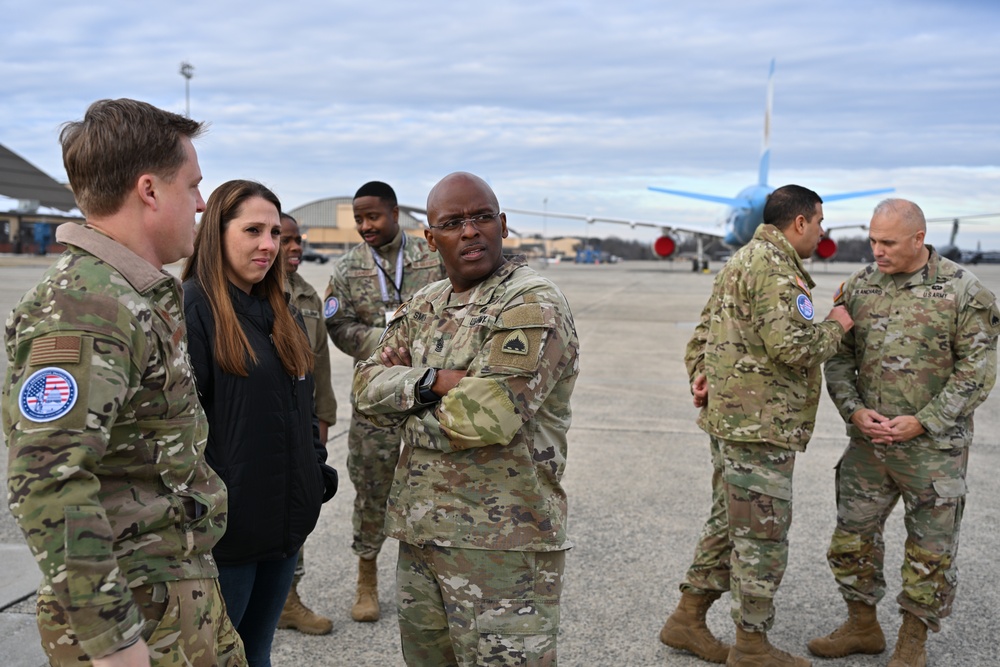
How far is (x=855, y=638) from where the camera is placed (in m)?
3.66

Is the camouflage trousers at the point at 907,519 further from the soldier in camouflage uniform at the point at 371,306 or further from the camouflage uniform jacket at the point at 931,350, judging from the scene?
the soldier in camouflage uniform at the point at 371,306

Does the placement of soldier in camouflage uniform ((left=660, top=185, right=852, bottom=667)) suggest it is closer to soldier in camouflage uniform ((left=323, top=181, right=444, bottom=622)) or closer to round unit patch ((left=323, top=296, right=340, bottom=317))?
soldier in camouflage uniform ((left=323, top=181, right=444, bottom=622))

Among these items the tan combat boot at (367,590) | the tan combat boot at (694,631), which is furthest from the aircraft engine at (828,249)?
the tan combat boot at (367,590)

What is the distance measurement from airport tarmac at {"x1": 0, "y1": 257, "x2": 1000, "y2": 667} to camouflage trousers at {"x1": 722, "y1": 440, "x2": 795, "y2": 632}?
0.38 metres

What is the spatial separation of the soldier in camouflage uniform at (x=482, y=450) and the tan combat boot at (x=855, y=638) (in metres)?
1.87

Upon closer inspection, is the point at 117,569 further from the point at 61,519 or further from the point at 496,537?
the point at 496,537

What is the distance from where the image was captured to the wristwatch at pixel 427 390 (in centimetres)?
233

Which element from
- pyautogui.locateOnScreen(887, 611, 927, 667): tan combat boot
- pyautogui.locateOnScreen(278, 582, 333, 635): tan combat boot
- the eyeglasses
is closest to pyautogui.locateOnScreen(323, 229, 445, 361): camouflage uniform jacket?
pyautogui.locateOnScreen(278, 582, 333, 635): tan combat boot

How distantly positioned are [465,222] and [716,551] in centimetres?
215

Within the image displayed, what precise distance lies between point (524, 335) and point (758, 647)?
6.66 feet

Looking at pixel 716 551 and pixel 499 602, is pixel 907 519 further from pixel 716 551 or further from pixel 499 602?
pixel 499 602

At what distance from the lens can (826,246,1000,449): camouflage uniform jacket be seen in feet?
11.4

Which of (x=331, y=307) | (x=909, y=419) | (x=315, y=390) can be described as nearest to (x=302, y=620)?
(x=315, y=390)

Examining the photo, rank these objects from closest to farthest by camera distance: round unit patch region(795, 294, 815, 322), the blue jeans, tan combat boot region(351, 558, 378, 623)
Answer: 1. the blue jeans
2. round unit patch region(795, 294, 815, 322)
3. tan combat boot region(351, 558, 378, 623)
